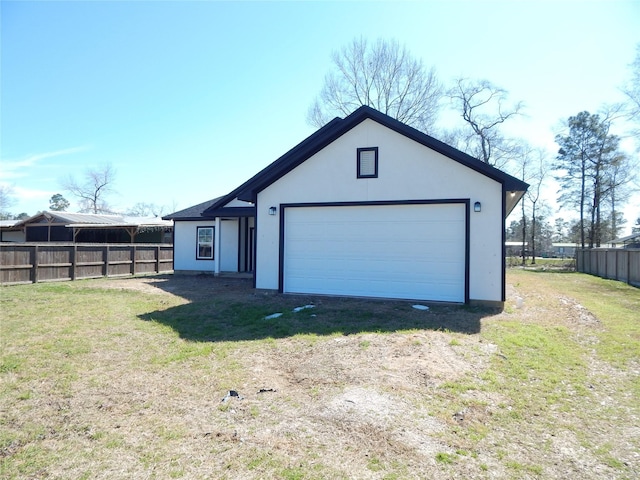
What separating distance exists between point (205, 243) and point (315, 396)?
15.4 meters

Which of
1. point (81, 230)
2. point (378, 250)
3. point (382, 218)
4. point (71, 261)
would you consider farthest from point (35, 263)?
point (81, 230)

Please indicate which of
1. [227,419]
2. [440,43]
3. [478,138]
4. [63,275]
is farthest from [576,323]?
[478,138]

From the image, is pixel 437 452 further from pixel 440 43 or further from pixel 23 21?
pixel 440 43

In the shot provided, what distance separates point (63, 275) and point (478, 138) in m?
33.9

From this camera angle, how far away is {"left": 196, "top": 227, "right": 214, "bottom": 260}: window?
61.6 ft

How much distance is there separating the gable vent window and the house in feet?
0.09

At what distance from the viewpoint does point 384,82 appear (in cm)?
2991

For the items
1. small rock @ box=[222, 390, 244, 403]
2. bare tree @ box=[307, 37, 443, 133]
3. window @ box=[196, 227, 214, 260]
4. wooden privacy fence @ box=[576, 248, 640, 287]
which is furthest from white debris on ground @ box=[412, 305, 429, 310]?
bare tree @ box=[307, 37, 443, 133]

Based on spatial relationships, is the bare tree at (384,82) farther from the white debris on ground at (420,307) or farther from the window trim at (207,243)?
the white debris on ground at (420,307)

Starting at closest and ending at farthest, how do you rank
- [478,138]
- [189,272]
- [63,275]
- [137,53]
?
[137,53] < [63,275] < [189,272] < [478,138]

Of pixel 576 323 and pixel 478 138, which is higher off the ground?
pixel 478 138

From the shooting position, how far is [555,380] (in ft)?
17.1

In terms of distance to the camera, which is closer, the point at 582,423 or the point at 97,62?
the point at 582,423

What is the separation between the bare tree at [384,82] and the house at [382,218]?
1990 centimetres
